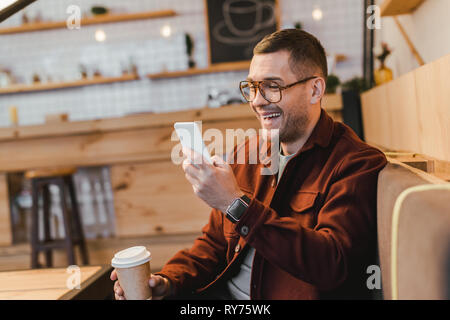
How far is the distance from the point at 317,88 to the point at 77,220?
7.90 feet

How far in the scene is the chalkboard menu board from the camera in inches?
180

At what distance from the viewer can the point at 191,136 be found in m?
0.92

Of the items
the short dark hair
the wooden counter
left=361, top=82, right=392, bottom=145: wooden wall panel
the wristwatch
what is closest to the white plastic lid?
the wristwatch

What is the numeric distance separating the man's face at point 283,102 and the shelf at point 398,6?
45.3 inches

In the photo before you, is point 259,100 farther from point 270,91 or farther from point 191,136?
point 191,136

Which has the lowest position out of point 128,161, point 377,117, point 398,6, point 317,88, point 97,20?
point 128,161

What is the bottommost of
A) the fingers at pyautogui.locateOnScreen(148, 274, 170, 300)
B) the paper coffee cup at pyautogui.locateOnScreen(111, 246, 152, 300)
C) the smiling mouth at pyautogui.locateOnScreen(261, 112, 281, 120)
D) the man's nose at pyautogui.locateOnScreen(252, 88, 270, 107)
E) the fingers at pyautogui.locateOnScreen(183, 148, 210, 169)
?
the fingers at pyautogui.locateOnScreen(148, 274, 170, 300)

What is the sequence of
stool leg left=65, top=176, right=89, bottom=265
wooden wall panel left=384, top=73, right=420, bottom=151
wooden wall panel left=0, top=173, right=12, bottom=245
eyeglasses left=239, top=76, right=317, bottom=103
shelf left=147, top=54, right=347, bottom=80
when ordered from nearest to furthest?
eyeglasses left=239, top=76, right=317, bottom=103, wooden wall panel left=384, top=73, right=420, bottom=151, stool leg left=65, top=176, right=89, bottom=265, wooden wall panel left=0, top=173, right=12, bottom=245, shelf left=147, top=54, right=347, bottom=80

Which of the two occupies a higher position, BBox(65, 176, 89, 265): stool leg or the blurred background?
the blurred background

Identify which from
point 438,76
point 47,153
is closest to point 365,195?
point 438,76

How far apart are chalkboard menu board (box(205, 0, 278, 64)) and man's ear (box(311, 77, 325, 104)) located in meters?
3.47

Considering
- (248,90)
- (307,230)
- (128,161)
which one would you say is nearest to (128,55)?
(128,161)

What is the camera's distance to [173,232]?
3.15 metres

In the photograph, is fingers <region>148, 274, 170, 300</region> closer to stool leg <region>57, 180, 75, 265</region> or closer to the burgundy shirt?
the burgundy shirt
